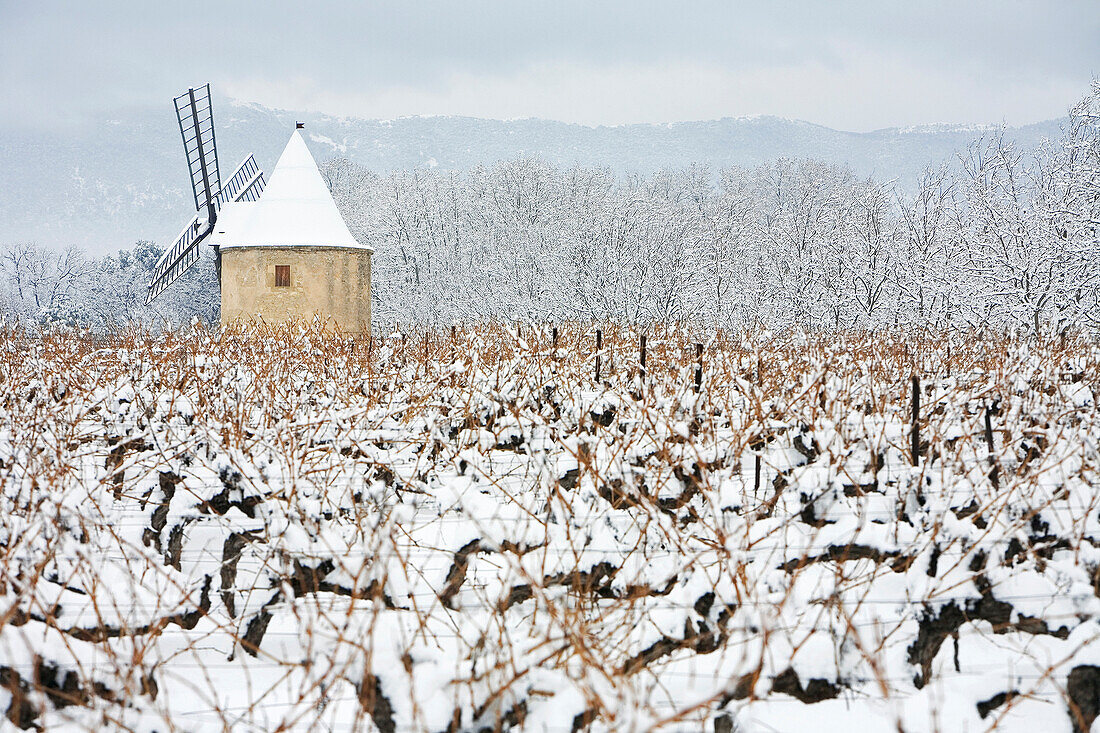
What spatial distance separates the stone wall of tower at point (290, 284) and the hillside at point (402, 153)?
441 feet

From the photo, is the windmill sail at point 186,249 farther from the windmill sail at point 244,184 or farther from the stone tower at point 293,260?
the stone tower at point 293,260

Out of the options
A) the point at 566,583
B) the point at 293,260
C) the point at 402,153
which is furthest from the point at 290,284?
the point at 402,153

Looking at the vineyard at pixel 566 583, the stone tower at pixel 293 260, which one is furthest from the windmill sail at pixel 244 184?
the vineyard at pixel 566 583

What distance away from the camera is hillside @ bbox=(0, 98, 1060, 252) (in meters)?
161

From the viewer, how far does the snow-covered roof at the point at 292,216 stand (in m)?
21.7

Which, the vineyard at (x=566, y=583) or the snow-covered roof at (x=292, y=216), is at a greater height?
the snow-covered roof at (x=292, y=216)

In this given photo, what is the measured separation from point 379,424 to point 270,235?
634 inches

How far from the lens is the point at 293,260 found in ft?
70.6

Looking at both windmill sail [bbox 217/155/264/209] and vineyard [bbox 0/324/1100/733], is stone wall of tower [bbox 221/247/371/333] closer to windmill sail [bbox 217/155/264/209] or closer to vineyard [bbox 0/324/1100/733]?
windmill sail [bbox 217/155/264/209]

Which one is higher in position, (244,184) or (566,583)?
(244,184)

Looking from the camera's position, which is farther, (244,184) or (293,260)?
(244,184)

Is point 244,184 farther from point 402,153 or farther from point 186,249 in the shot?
point 402,153

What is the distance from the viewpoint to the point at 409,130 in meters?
175

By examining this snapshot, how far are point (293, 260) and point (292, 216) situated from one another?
1.30 meters
